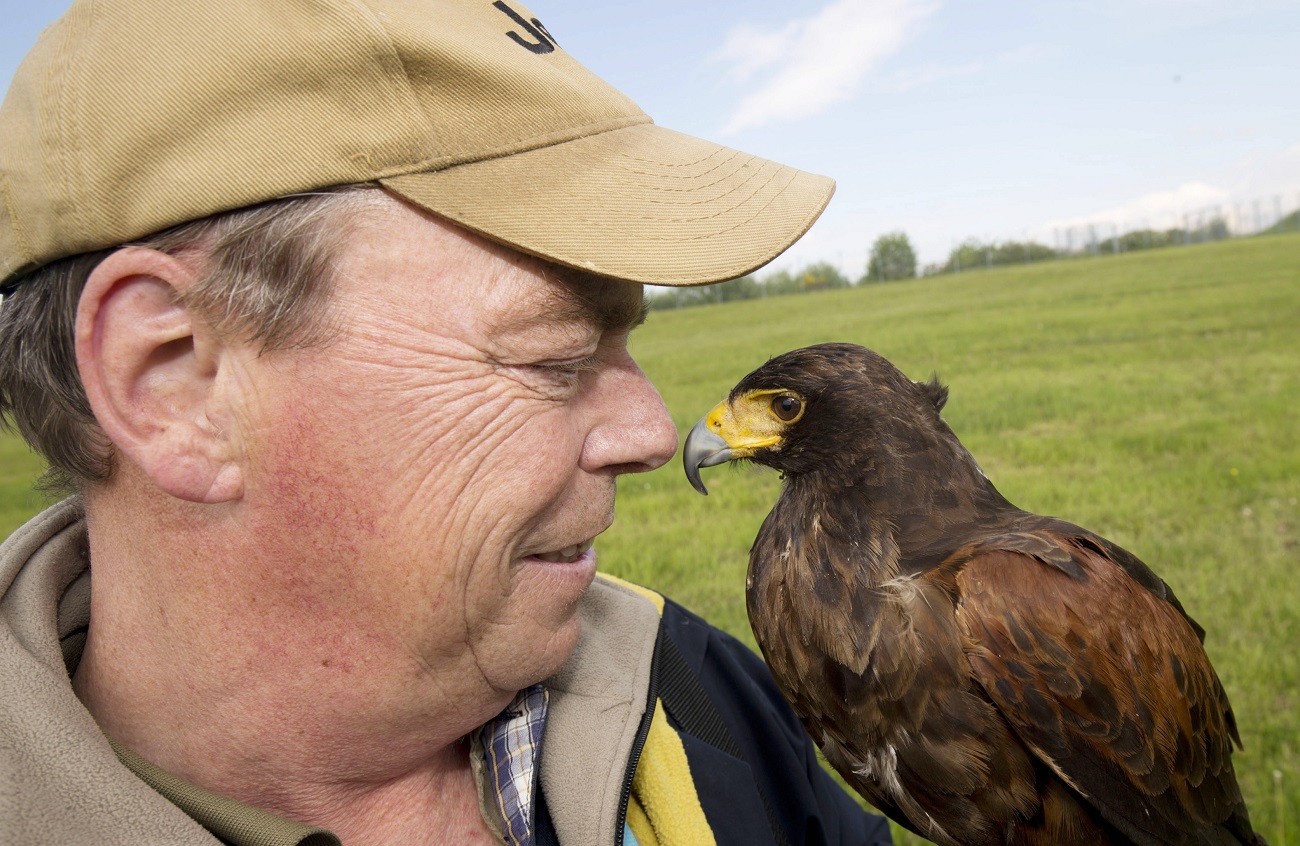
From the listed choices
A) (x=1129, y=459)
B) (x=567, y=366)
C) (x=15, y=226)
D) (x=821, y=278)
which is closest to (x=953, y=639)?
(x=567, y=366)

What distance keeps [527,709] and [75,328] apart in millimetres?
1144

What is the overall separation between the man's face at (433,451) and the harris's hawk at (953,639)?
0.79 meters

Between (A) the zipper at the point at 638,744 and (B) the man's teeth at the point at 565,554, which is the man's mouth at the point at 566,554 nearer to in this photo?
(B) the man's teeth at the point at 565,554

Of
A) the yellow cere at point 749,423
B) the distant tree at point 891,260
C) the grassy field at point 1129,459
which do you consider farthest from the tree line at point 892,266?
the yellow cere at point 749,423

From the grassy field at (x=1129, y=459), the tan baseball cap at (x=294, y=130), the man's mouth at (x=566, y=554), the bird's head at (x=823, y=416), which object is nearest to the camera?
the tan baseball cap at (x=294, y=130)

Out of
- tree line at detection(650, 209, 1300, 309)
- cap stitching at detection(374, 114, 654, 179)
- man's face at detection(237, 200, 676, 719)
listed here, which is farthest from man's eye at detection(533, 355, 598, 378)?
tree line at detection(650, 209, 1300, 309)

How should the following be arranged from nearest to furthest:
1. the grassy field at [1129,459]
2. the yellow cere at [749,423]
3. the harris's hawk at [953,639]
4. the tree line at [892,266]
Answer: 1. the harris's hawk at [953,639]
2. the yellow cere at [749,423]
3. the grassy field at [1129,459]
4. the tree line at [892,266]

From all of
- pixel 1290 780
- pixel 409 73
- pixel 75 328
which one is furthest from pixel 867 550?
pixel 1290 780

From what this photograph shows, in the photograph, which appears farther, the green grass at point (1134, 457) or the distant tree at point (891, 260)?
the distant tree at point (891, 260)

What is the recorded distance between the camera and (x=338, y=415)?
146 centimetres

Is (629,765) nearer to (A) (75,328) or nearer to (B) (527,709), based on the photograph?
(B) (527,709)

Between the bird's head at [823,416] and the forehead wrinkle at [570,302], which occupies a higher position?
the forehead wrinkle at [570,302]

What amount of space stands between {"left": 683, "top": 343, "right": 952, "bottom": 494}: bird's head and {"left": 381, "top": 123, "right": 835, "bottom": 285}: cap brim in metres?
0.72

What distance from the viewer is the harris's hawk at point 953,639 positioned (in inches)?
79.3
